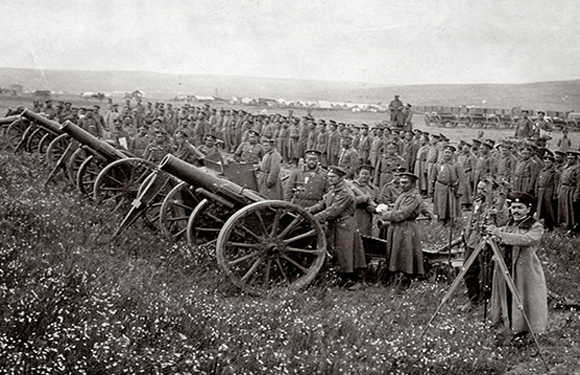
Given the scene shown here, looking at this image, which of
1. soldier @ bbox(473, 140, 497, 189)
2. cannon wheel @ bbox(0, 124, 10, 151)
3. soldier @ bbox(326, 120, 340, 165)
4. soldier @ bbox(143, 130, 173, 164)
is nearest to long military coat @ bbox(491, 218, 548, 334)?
soldier @ bbox(143, 130, 173, 164)

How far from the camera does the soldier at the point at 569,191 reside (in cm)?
1259

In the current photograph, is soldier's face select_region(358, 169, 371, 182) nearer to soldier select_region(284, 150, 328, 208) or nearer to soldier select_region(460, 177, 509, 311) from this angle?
soldier select_region(284, 150, 328, 208)

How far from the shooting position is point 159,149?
12344mm

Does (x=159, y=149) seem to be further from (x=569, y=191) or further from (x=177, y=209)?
(x=569, y=191)

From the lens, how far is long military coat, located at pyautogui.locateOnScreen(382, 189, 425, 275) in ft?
26.3

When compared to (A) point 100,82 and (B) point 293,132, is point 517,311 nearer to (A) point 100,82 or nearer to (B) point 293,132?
(B) point 293,132

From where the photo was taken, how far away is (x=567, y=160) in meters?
13.0

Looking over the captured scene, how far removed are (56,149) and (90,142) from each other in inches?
157

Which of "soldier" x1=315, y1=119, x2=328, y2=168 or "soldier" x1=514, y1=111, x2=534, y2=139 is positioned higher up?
"soldier" x1=514, y1=111, x2=534, y2=139

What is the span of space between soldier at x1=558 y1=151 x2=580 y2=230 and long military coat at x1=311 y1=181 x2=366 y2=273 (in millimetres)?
6664

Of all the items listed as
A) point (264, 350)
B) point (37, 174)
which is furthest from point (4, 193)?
point (264, 350)

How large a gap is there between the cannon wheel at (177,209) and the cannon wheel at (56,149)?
545 centimetres

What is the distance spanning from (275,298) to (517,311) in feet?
8.84

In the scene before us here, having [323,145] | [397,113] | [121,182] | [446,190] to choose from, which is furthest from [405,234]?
[397,113]
